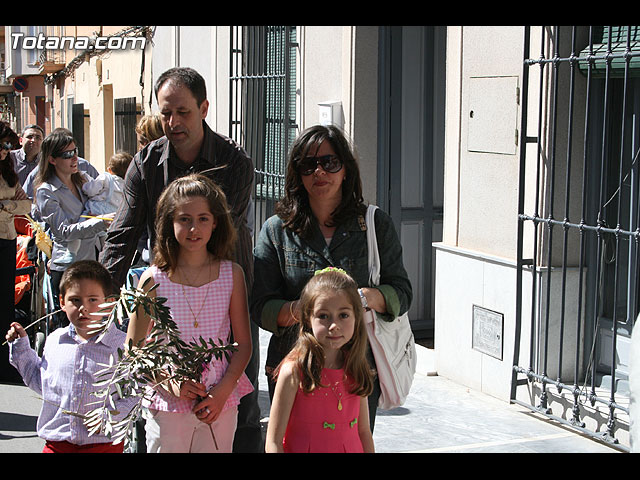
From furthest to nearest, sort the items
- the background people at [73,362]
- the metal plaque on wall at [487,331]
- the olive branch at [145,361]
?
the metal plaque on wall at [487,331], the background people at [73,362], the olive branch at [145,361]

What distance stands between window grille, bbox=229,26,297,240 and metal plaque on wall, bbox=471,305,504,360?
3.04 meters

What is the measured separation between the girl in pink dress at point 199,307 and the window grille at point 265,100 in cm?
511

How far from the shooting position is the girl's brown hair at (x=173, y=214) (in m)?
3.30

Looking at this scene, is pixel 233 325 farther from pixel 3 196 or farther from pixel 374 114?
pixel 374 114

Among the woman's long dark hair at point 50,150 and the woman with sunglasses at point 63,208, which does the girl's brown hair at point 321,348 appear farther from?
the woman's long dark hair at point 50,150

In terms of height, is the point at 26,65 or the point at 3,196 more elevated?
the point at 26,65

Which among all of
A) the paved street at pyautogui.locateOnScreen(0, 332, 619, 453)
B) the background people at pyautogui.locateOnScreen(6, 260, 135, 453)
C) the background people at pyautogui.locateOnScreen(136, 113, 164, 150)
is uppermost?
the background people at pyautogui.locateOnScreen(136, 113, 164, 150)

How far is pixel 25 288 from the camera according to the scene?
727cm

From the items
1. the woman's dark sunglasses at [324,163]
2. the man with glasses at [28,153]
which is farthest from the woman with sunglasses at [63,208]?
the woman's dark sunglasses at [324,163]

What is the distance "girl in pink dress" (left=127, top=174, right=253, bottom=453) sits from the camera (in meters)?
3.14

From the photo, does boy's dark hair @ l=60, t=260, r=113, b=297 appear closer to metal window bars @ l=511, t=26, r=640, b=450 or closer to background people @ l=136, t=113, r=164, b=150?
background people @ l=136, t=113, r=164, b=150

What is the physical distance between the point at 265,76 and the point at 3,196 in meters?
3.51

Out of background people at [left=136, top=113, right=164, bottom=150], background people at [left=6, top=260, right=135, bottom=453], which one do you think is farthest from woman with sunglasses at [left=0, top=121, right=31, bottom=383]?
background people at [left=6, top=260, right=135, bottom=453]
